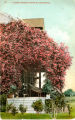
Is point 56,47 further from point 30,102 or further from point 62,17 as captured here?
point 30,102

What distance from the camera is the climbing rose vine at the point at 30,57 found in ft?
30.7

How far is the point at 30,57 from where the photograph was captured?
31.0ft

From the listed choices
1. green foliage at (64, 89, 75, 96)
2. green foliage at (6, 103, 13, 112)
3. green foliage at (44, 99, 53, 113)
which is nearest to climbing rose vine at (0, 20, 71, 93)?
green foliage at (64, 89, 75, 96)

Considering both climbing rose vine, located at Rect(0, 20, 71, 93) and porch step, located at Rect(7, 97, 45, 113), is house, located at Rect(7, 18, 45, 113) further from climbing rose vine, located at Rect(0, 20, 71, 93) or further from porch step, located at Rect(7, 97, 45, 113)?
climbing rose vine, located at Rect(0, 20, 71, 93)

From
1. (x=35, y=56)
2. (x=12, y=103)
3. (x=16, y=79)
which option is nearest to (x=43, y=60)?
(x=35, y=56)

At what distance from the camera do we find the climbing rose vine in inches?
369

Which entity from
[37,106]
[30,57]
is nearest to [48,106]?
[37,106]

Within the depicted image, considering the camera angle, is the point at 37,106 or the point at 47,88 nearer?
the point at 37,106

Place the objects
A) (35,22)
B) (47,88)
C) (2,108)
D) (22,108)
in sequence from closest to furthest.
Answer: (22,108) < (2,108) < (47,88) < (35,22)

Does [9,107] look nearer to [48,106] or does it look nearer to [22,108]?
[22,108]

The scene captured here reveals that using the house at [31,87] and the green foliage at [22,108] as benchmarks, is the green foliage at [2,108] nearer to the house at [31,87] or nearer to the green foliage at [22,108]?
the house at [31,87]

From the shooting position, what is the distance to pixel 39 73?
9.39 meters

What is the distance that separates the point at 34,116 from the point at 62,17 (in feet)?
9.59

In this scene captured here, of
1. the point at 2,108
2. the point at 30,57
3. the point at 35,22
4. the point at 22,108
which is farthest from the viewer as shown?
the point at 35,22
